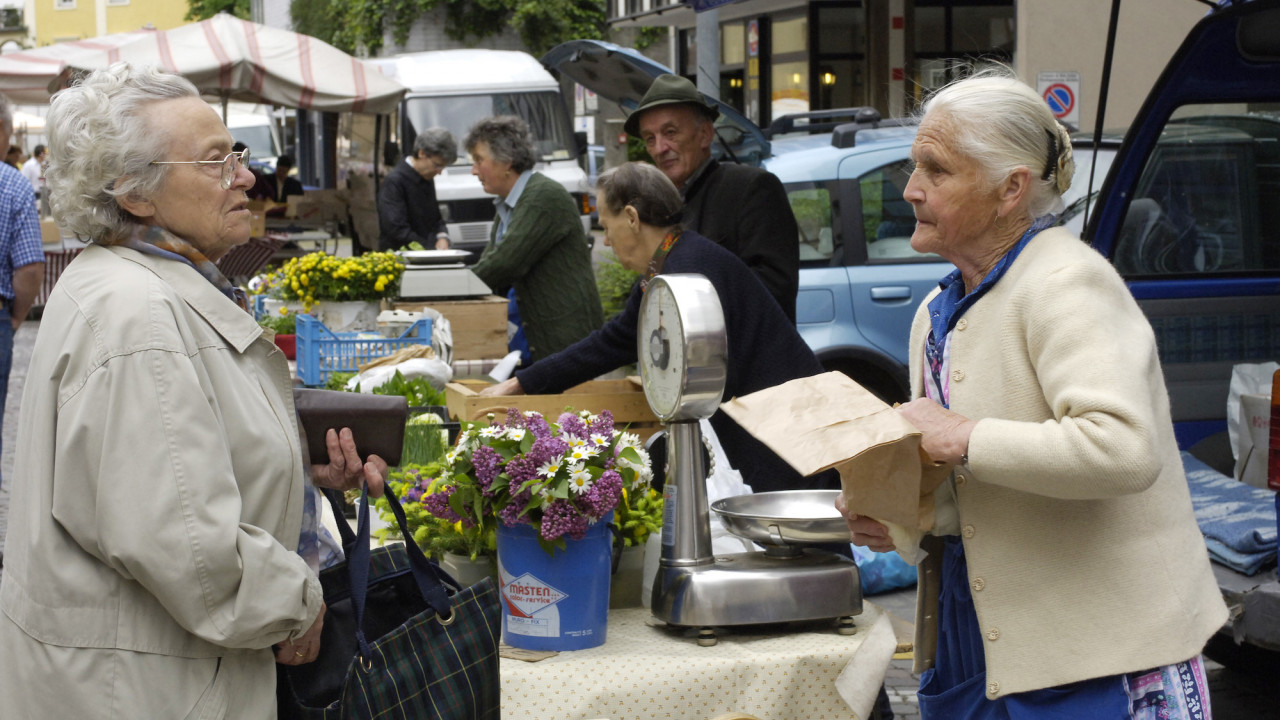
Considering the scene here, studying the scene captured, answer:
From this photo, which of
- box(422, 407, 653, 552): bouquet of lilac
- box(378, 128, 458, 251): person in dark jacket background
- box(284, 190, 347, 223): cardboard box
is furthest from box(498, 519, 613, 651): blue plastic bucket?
box(284, 190, 347, 223): cardboard box

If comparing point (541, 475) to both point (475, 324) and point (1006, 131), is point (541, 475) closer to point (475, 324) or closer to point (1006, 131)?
point (1006, 131)

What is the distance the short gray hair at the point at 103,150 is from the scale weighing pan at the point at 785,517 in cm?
127

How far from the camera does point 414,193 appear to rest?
937 cm

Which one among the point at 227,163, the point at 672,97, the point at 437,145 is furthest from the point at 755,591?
the point at 437,145

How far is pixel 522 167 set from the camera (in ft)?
19.1

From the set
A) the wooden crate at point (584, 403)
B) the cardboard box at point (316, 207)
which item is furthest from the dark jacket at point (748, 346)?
the cardboard box at point (316, 207)

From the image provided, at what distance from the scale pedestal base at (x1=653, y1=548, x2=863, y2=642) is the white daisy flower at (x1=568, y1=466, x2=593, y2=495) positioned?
28 cm

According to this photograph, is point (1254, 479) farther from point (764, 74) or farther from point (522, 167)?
point (764, 74)

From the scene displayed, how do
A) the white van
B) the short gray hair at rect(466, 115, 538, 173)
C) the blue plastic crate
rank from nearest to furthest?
1. the blue plastic crate
2. the short gray hair at rect(466, 115, 538, 173)
3. the white van

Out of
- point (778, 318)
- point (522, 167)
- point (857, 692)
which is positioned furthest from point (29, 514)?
point (522, 167)

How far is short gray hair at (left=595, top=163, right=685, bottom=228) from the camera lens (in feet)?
11.6

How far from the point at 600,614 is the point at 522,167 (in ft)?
12.0

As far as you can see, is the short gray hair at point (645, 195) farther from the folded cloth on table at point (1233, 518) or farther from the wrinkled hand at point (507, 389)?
the folded cloth on table at point (1233, 518)

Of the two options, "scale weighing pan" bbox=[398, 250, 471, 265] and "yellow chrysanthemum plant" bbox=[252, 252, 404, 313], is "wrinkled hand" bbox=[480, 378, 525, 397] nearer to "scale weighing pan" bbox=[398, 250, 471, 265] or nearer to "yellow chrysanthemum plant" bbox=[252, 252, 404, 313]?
"yellow chrysanthemum plant" bbox=[252, 252, 404, 313]
